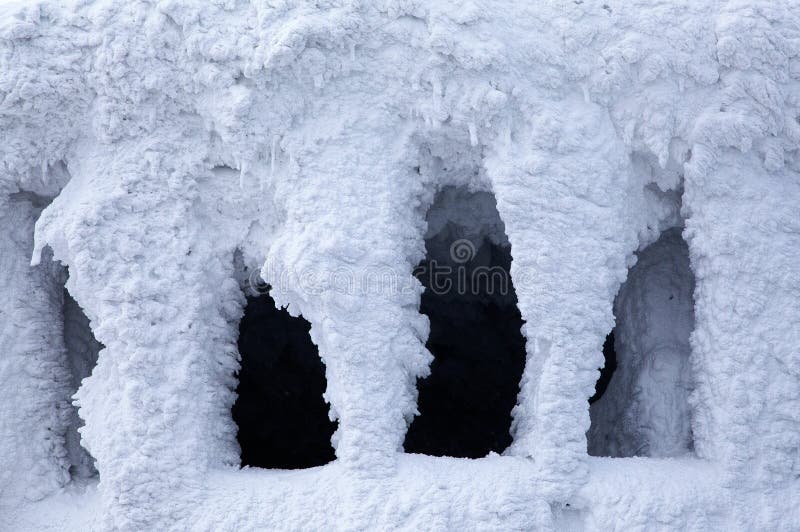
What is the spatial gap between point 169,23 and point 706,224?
208 centimetres

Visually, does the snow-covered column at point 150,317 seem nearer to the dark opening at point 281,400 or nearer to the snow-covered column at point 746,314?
the dark opening at point 281,400

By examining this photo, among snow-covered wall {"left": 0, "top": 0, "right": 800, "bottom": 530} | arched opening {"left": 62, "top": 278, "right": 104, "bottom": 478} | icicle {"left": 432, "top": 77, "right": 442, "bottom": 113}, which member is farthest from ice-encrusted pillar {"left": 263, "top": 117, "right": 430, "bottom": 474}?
arched opening {"left": 62, "top": 278, "right": 104, "bottom": 478}

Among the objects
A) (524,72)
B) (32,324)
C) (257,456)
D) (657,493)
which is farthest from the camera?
(257,456)

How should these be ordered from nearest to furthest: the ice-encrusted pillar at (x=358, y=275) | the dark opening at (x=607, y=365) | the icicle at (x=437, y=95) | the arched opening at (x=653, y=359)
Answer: the ice-encrusted pillar at (x=358, y=275) < the icicle at (x=437, y=95) < the arched opening at (x=653, y=359) < the dark opening at (x=607, y=365)

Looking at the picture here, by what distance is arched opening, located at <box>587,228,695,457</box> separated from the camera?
133 inches

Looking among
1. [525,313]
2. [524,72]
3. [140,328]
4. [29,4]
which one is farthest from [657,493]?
[29,4]

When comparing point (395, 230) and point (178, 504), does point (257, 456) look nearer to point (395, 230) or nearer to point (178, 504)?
point (178, 504)

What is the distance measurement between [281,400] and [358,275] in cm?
214

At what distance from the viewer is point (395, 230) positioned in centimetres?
294

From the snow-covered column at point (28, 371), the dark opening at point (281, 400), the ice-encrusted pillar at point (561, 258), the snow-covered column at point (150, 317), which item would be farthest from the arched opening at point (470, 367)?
the snow-covered column at point (28, 371)

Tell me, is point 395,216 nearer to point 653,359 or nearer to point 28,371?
point 653,359

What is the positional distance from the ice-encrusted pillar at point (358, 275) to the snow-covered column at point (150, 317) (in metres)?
0.32

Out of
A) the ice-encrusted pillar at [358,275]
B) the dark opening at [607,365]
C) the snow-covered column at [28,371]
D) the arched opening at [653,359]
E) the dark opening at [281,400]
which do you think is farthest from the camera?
the dark opening at [281,400]

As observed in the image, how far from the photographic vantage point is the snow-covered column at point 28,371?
322cm
